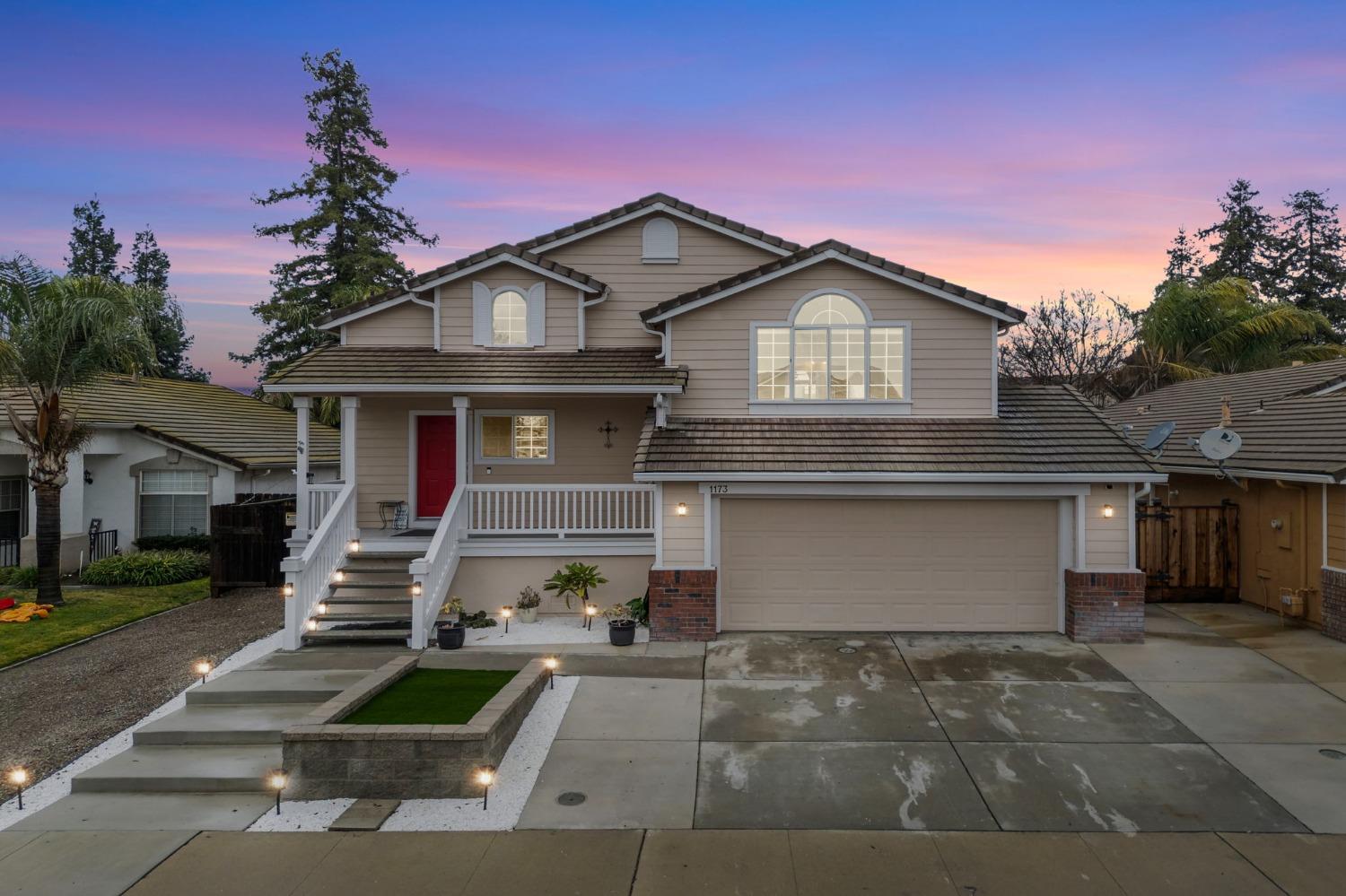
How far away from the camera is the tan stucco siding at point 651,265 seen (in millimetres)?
13875

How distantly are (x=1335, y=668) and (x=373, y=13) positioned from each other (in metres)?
21.0

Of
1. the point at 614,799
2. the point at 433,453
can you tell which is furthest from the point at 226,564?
the point at 614,799

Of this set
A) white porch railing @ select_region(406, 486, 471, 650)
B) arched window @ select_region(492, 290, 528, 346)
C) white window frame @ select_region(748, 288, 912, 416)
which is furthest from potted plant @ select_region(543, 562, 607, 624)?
arched window @ select_region(492, 290, 528, 346)

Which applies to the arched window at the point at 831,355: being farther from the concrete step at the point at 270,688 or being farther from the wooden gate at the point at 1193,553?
the concrete step at the point at 270,688

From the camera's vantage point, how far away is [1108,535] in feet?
34.6

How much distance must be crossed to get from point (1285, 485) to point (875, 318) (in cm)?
742

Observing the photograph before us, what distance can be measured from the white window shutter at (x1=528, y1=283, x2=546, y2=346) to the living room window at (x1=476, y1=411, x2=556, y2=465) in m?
1.43

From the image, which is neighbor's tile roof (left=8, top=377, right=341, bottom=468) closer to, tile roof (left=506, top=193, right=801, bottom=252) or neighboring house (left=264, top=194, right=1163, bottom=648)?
neighboring house (left=264, top=194, right=1163, bottom=648)

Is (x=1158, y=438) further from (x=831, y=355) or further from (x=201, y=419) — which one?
(x=201, y=419)

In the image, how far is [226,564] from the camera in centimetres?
1377

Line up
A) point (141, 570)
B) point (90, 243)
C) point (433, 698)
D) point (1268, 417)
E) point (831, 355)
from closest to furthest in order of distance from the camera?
point (433, 698)
point (831, 355)
point (1268, 417)
point (141, 570)
point (90, 243)

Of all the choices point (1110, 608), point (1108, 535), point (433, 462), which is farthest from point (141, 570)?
point (1108, 535)

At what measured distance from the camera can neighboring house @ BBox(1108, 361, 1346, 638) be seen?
10.6m

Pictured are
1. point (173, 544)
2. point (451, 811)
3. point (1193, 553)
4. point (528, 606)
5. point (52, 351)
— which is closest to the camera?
point (451, 811)
